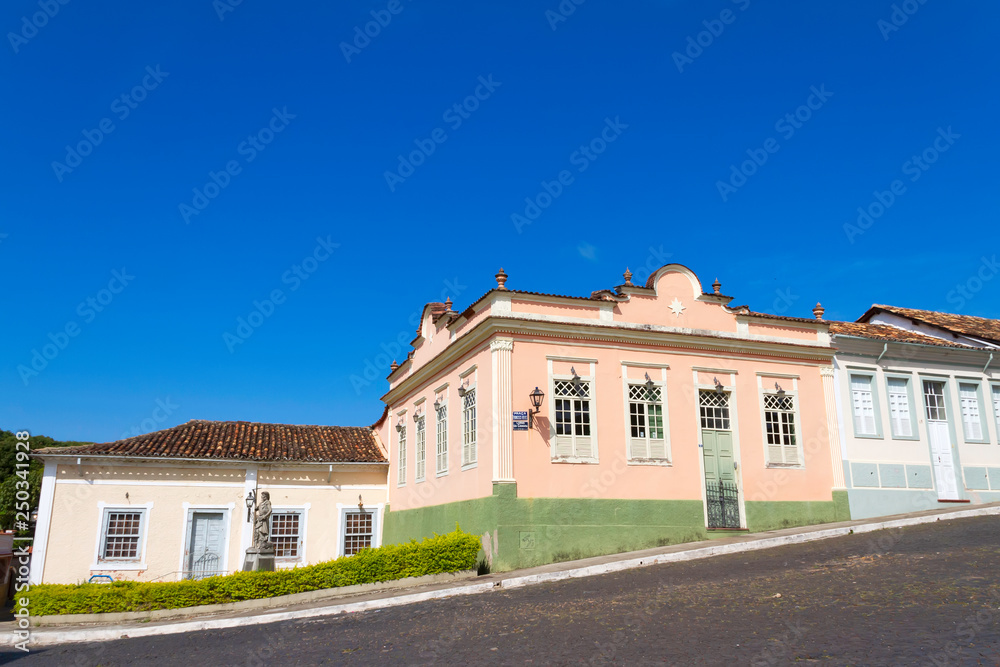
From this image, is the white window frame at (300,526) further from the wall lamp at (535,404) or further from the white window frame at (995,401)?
the white window frame at (995,401)

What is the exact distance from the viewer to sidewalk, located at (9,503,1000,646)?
12391 millimetres

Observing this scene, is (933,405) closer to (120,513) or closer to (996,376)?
(996,376)

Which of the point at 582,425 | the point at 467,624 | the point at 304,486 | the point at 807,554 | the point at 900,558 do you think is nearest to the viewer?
the point at 467,624

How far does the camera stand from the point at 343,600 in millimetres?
13617

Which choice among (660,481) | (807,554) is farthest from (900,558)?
(660,481)

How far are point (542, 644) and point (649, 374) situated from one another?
30.3ft

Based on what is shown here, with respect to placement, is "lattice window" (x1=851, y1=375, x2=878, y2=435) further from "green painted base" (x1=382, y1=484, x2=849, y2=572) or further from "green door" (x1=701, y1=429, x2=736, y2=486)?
"green door" (x1=701, y1=429, x2=736, y2=486)

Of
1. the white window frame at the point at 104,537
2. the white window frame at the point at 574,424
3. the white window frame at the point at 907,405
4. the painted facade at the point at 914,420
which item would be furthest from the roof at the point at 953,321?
the white window frame at the point at 104,537

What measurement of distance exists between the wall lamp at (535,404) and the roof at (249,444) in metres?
8.61

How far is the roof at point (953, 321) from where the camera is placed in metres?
20.9

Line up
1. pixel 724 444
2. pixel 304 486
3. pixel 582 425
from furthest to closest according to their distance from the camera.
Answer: pixel 304 486, pixel 724 444, pixel 582 425

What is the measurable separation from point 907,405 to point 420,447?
1251cm

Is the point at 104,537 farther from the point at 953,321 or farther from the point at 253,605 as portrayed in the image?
the point at 953,321

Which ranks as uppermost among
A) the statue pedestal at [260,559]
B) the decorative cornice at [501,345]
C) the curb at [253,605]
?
the decorative cornice at [501,345]
